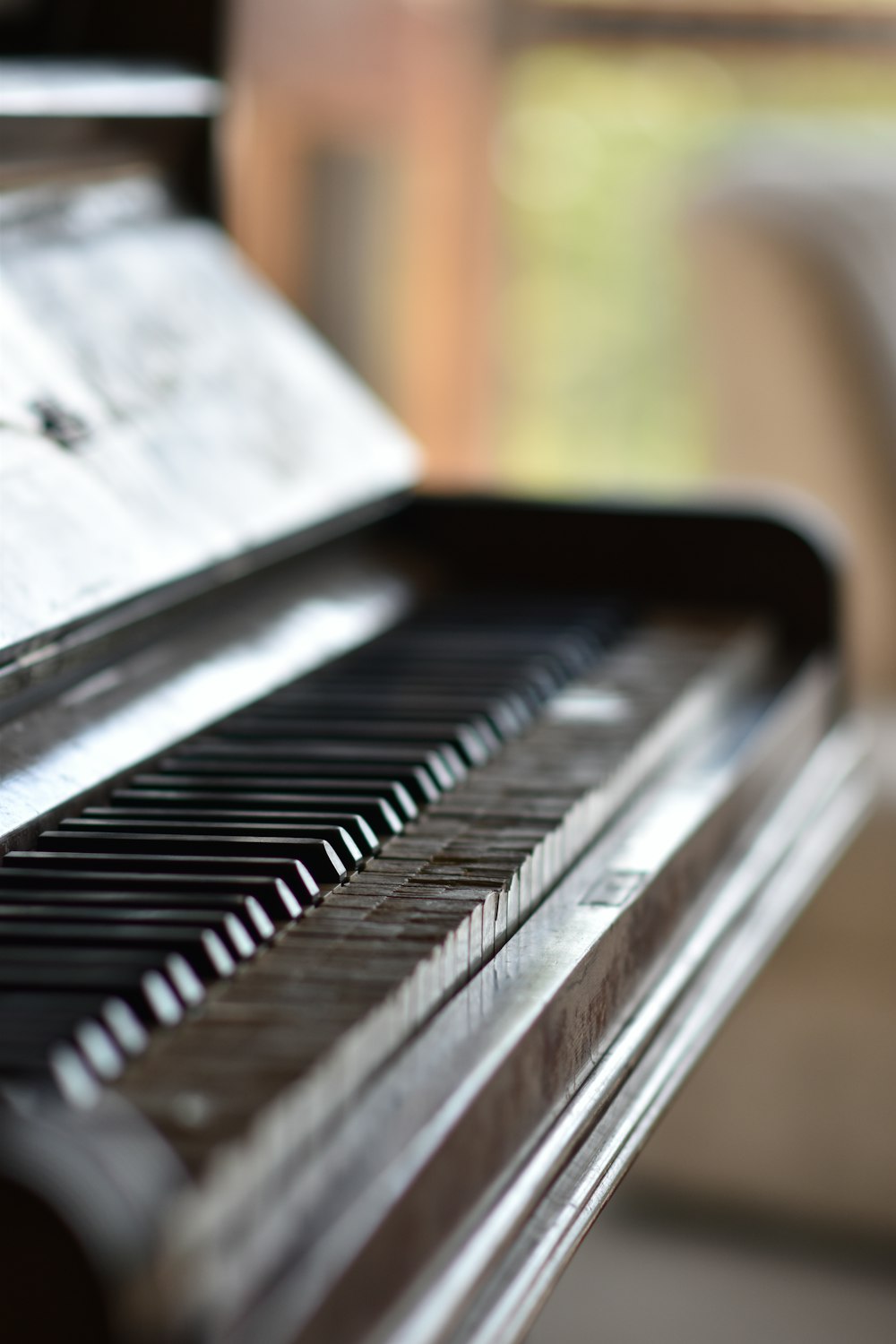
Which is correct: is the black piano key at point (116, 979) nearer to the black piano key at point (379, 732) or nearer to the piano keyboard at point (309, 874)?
the piano keyboard at point (309, 874)

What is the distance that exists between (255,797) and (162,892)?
0.16m

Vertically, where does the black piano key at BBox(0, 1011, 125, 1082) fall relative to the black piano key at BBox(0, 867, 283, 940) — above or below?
above

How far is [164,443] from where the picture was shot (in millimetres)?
1208

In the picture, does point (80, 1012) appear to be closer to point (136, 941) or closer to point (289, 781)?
point (136, 941)

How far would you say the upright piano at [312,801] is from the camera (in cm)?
60

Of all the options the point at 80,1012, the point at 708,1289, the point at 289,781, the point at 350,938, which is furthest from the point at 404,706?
the point at 708,1289

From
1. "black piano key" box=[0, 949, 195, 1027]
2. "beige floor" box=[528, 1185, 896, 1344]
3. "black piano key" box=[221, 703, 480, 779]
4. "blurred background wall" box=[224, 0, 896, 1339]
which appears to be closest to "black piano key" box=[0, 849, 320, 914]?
"black piano key" box=[0, 949, 195, 1027]

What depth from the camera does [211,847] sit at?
34.3 inches

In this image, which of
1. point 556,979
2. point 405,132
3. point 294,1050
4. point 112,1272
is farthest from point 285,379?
point 405,132

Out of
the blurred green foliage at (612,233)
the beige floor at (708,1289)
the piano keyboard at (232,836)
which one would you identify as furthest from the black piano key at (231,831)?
the blurred green foliage at (612,233)

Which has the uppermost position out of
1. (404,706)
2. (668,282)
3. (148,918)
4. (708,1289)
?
(148,918)

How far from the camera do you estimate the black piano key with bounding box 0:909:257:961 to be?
750mm

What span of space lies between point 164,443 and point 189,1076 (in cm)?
65

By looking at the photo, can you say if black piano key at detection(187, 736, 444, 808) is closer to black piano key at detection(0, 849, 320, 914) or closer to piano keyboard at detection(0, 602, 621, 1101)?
piano keyboard at detection(0, 602, 621, 1101)
